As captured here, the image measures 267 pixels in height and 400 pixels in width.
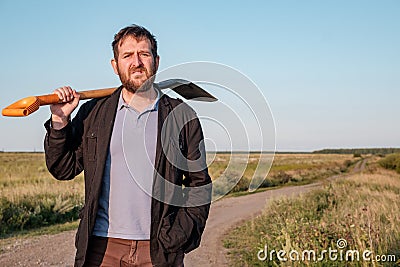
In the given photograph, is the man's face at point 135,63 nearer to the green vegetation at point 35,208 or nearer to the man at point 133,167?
the man at point 133,167

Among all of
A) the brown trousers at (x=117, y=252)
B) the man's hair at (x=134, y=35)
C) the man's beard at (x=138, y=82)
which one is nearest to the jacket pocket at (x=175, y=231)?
the brown trousers at (x=117, y=252)

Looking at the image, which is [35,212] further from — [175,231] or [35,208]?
[175,231]

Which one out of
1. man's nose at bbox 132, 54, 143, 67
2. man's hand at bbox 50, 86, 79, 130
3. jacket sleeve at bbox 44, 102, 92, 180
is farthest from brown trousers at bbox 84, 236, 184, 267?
man's nose at bbox 132, 54, 143, 67

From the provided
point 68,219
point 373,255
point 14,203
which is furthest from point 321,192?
point 373,255

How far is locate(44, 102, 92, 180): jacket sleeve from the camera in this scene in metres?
2.61

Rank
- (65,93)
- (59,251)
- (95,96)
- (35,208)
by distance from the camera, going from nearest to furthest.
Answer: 1. (65,93)
2. (95,96)
3. (59,251)
4. (35,208)

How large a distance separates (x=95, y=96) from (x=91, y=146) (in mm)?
364

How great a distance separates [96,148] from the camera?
8.80ft

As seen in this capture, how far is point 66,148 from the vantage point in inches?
105

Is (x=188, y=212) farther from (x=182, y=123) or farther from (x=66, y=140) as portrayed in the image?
(x=66, y=140)

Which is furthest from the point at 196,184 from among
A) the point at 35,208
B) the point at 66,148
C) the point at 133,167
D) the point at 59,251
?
the point at 35,208

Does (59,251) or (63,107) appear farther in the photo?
(59,251)

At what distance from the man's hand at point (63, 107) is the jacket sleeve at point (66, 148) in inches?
1.4

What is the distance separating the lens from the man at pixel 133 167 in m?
2.65
